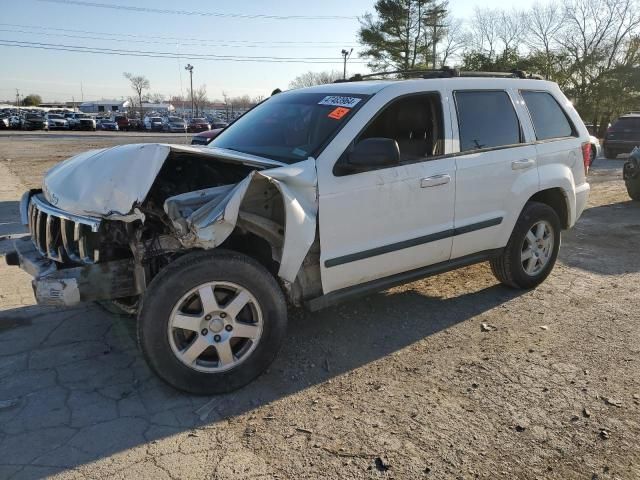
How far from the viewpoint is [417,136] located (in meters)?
4.18

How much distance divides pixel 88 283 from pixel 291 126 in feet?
6.24

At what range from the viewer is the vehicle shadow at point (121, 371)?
278cm

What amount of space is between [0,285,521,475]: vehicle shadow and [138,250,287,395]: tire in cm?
14

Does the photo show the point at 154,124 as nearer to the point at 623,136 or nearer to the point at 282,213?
the point at 623,136

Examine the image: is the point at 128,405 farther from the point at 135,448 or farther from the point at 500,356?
the point at 500,356

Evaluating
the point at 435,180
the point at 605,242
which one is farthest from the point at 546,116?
the point at 605,242

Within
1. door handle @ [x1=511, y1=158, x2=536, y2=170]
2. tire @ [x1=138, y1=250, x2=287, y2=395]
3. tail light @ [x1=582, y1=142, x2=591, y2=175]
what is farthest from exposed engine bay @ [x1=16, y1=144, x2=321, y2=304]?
tail light @ [x1=582, y1=142, x2=591, y2=175]

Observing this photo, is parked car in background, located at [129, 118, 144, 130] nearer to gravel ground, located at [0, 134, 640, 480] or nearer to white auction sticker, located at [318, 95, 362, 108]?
gravel ground, located at [0, 134, 640, 480]

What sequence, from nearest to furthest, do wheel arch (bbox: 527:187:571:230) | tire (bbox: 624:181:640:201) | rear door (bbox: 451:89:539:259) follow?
1. rear door (bbox: 451:89:539:259)
2. wheel arch (bbox: 527:187:571:230)
3. tire (bbox: 624:181:640:201)

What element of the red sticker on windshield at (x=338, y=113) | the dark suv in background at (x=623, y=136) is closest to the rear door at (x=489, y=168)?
the red sticker on windshield at (x=338, y=113)

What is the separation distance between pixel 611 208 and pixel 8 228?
32.3ft

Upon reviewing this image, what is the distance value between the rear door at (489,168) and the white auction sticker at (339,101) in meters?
0.88

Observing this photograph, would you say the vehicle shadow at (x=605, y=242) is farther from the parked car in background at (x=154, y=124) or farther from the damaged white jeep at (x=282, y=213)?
the parked car in background at (x=154, y=124)

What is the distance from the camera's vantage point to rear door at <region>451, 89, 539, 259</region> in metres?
4.16
